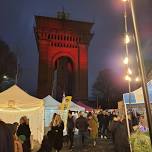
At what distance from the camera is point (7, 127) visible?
6.58 meters

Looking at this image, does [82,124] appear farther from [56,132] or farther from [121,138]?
[121,138]

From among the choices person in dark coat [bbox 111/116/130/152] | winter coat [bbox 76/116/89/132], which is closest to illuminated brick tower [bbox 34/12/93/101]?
winter coat [bbox 76/116/89/132]

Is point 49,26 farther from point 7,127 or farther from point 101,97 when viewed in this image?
point 7,127

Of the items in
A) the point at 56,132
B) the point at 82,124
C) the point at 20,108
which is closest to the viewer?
the point at 56,132

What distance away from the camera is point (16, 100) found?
16.8 metres

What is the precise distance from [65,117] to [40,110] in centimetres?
392

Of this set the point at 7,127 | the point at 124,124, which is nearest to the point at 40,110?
the point at 124,124

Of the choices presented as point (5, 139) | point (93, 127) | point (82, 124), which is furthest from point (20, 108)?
point (5, 139)

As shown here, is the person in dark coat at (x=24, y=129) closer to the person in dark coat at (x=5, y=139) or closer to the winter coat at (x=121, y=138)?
the winter coat at (x=121, y=138)

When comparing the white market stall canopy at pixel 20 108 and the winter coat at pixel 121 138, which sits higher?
the white market stall canopy at pixel 20 108

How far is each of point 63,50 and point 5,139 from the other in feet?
136

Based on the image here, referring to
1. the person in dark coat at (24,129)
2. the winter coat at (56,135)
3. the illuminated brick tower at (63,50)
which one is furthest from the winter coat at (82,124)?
the illuminated brick tower at (63,50)

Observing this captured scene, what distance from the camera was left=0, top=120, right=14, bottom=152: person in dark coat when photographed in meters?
6.25

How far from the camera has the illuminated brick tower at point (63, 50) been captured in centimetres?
4647
